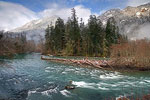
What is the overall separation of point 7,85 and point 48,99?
5.41 metres

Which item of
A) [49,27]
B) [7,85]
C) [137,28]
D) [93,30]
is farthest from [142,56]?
[137,28]

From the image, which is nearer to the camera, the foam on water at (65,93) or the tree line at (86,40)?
the foam on water at (65,93)

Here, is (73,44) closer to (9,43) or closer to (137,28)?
(9,43)

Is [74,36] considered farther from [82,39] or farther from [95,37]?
[95,37]

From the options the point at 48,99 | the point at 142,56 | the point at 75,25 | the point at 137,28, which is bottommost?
the point at 48,99

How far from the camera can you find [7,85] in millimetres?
12172

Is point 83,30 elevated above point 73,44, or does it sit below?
above

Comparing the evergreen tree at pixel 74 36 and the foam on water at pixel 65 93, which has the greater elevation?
the evergreen tree at pixel 74 36

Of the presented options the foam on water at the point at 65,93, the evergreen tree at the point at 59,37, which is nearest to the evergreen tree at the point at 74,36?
the evergreen tree at the point at 59,37

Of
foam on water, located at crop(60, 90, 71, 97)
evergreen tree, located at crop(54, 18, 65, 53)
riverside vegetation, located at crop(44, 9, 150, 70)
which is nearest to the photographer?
foam on water, located at crop(60, 90, 71, 97)

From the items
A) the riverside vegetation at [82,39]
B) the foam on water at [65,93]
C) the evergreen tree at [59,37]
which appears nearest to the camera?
the foam on water at [65,93]

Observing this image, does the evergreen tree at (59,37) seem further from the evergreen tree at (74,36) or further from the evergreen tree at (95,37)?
the evergreen tree at (95,37)

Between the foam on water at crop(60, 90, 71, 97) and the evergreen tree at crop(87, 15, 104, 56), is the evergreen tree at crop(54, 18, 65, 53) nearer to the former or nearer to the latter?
the evergreen tree at crop(87, 15, 104, 56)

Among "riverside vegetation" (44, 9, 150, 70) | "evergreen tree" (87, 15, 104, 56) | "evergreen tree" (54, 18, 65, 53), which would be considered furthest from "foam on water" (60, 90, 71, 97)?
"evergreen tree" (54, 18, 65, 53)
